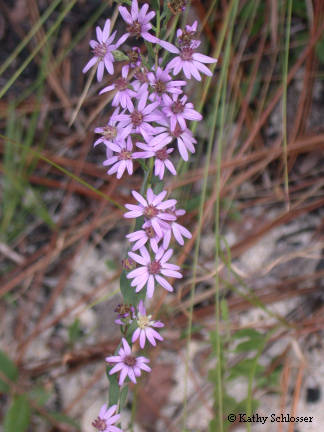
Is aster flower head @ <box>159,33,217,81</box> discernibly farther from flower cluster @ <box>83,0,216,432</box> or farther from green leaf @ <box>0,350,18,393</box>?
green leaf @ <box>0,350,18,393</box>

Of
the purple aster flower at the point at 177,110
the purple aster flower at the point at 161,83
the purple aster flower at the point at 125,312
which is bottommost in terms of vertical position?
the purple aster flower at the point at 125,312

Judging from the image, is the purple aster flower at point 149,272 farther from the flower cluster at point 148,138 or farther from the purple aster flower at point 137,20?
the purple aster flower at point 137,20

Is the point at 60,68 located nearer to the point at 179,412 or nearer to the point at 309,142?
the point at 309,142

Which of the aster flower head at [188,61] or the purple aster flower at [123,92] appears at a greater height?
the aster flower head at [188,61]

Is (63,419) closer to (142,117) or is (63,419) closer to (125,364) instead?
(125,364)

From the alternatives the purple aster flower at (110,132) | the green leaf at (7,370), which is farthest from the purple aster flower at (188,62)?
the green leaf at (7,370)

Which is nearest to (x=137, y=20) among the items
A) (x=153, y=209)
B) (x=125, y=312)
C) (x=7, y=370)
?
(x=153, y=209)

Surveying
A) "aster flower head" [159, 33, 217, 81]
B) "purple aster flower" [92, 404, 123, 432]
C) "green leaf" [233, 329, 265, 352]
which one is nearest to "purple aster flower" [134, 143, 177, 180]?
"aster flower head" [159, 33, 217, 81]
